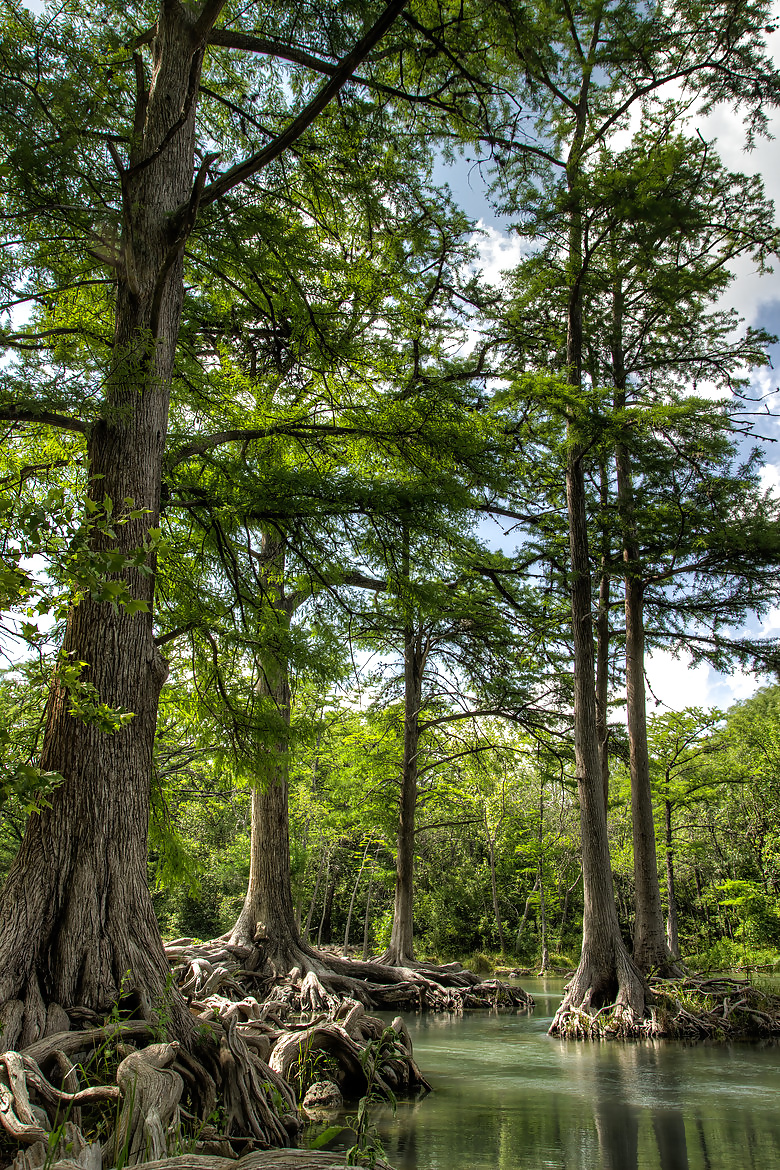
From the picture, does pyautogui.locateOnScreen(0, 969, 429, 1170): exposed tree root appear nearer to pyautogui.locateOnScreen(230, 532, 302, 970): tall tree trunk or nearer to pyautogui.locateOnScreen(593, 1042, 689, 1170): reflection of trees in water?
pyautogui.locateOnScreen(593, 1042, 689, 1170): reflection of trees in water

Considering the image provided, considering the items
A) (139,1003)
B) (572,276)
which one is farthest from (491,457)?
(572,276)

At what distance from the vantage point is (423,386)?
713cm

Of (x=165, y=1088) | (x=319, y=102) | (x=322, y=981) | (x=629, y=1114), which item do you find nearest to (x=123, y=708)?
(x=165, y=1088)

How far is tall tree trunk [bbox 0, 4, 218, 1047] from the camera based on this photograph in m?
4.03

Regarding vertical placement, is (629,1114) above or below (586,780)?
below

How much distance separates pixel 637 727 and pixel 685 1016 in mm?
4557

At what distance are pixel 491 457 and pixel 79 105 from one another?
4349mm

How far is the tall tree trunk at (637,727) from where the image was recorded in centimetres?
1165

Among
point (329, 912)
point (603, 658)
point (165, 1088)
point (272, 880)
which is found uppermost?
point (603, 658)

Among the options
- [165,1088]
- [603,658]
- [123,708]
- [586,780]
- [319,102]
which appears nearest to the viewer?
[165,1088]

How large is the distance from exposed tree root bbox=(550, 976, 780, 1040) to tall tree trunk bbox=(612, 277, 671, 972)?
0.79 meters

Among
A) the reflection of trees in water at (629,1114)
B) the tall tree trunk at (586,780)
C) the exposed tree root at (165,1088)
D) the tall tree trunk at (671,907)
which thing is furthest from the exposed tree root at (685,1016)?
the tall tree trunk at (671,907)

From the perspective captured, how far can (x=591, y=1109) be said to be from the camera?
5.73 m

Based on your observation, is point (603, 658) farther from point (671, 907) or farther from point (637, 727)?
point (671, 907)
